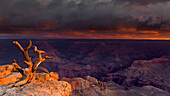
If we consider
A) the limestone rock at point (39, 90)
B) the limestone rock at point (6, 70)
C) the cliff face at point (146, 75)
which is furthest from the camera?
the cliff face at point (146, 75)

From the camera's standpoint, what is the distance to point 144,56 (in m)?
114

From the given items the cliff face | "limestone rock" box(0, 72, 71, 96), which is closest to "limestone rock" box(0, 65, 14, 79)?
"limestone rock" box(0, 72, 71, 96)

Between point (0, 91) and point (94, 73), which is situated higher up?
point (0, 91)

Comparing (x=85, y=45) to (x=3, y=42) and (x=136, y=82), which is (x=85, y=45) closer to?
(x=136, y=82)

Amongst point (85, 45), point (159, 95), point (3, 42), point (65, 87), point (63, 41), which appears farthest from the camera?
point (63, 41)

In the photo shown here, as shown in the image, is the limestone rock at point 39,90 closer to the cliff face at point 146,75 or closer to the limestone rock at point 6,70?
the limestone rock at point 6,70

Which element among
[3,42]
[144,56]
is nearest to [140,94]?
[144,56]

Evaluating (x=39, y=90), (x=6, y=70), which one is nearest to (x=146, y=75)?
(x=6, y=70)

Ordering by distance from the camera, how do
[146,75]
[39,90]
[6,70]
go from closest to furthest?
1. [39,90]
2. [6,70]
3. [146,75]

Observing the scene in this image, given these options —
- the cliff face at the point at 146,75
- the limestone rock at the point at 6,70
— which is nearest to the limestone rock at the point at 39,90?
the limestone rock at the point at 6,70

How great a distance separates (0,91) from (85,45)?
138 metres

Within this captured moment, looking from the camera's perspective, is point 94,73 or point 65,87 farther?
point 94,73

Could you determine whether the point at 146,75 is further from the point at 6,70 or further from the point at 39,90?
the point at 39,90

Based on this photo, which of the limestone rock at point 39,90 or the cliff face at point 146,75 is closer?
the limestone rock at point 39,90
